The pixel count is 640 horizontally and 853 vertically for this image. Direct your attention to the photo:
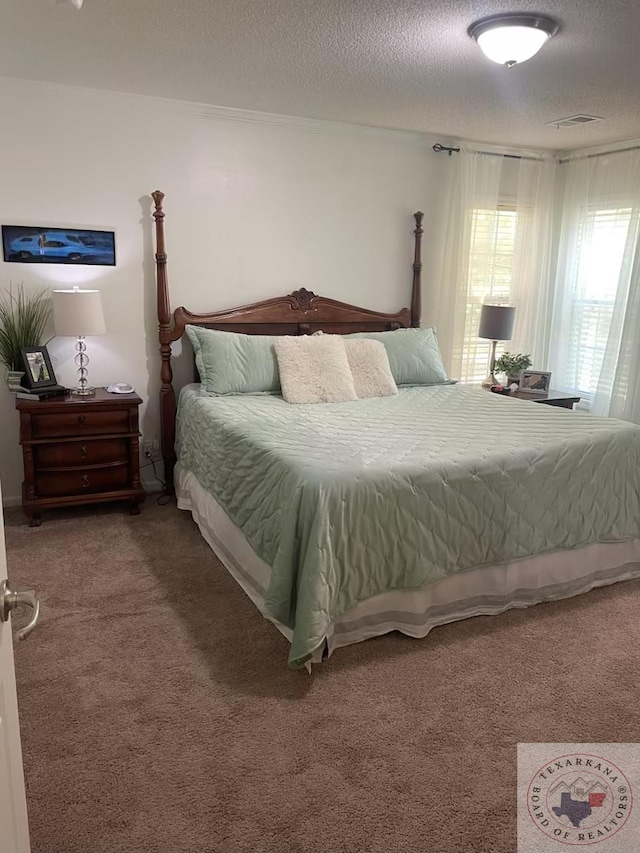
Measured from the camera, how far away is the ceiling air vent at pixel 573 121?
13.0 feet

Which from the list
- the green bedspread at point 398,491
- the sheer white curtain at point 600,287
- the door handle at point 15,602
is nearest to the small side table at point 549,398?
the sheer white curtain at point 600,287

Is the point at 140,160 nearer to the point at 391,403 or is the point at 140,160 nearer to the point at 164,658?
the point at 391,403

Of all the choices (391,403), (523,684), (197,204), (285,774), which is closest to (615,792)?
(523,684)

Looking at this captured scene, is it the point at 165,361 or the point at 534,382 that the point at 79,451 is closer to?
the point at 165,361

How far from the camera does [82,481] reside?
3.71 meters

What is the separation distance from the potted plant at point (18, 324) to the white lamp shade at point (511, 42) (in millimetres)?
2640

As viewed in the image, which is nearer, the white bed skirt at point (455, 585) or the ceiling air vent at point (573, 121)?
the white bed skirt at point (455, 585)

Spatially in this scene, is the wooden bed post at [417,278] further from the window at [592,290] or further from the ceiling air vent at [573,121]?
the window at [592,290]

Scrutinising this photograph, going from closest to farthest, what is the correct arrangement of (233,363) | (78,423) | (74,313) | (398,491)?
1. (398,491)
2. (74,313)
3. (78,423)
4. (233,363)

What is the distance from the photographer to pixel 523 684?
2.31m

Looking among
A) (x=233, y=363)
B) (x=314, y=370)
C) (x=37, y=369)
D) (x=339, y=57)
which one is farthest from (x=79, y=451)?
(x=339, y=57)

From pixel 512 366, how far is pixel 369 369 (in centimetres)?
132

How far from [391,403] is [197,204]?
1737 millimetres

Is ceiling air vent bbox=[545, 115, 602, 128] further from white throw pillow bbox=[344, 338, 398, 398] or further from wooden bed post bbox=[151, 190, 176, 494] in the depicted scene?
wooden bed post bbox=[151, 190, 176, 494]
